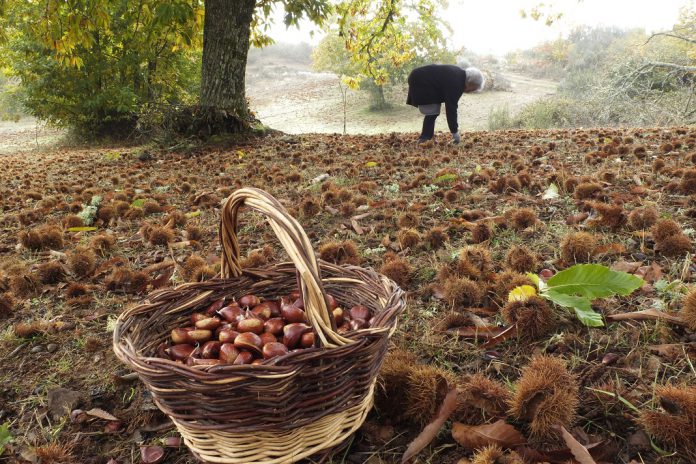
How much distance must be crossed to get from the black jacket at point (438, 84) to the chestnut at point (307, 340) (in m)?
5.90

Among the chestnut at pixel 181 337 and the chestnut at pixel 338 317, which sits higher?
the chestnut at pixel 338 317

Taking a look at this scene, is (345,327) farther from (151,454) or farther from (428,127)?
(428,127)

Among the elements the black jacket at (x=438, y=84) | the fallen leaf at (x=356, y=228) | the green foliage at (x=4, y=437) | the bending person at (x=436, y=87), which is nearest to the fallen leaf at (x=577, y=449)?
the green foliage at (x=4, y=437)

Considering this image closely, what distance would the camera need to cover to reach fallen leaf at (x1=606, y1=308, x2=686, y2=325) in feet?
4.36

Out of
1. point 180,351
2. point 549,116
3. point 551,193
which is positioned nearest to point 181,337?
point 180,351

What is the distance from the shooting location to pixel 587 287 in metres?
1.39

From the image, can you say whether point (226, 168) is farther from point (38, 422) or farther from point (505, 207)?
point (38, 422)

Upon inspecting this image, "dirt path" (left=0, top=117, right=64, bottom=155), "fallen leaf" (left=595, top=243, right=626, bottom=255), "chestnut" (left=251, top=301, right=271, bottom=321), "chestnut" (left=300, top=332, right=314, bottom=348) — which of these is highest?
"fallen leaf" (left=595, top=243, right=626, bottom=255)

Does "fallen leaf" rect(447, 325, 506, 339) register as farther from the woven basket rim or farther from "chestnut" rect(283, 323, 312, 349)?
"chestnut" rect(283, 323, 312, 349)

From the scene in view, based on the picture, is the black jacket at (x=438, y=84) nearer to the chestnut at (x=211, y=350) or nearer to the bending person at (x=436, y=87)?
the bending person at (x=436, y=87)

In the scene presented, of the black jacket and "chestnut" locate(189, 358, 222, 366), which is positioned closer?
"chestnut" locate(189, 358, 222, 366)

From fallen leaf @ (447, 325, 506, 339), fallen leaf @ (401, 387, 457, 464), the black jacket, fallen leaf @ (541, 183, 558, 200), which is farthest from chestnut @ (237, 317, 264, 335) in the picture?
the black jacket

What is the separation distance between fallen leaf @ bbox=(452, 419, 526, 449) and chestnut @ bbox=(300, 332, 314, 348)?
408mm

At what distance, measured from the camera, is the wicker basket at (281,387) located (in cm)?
90
